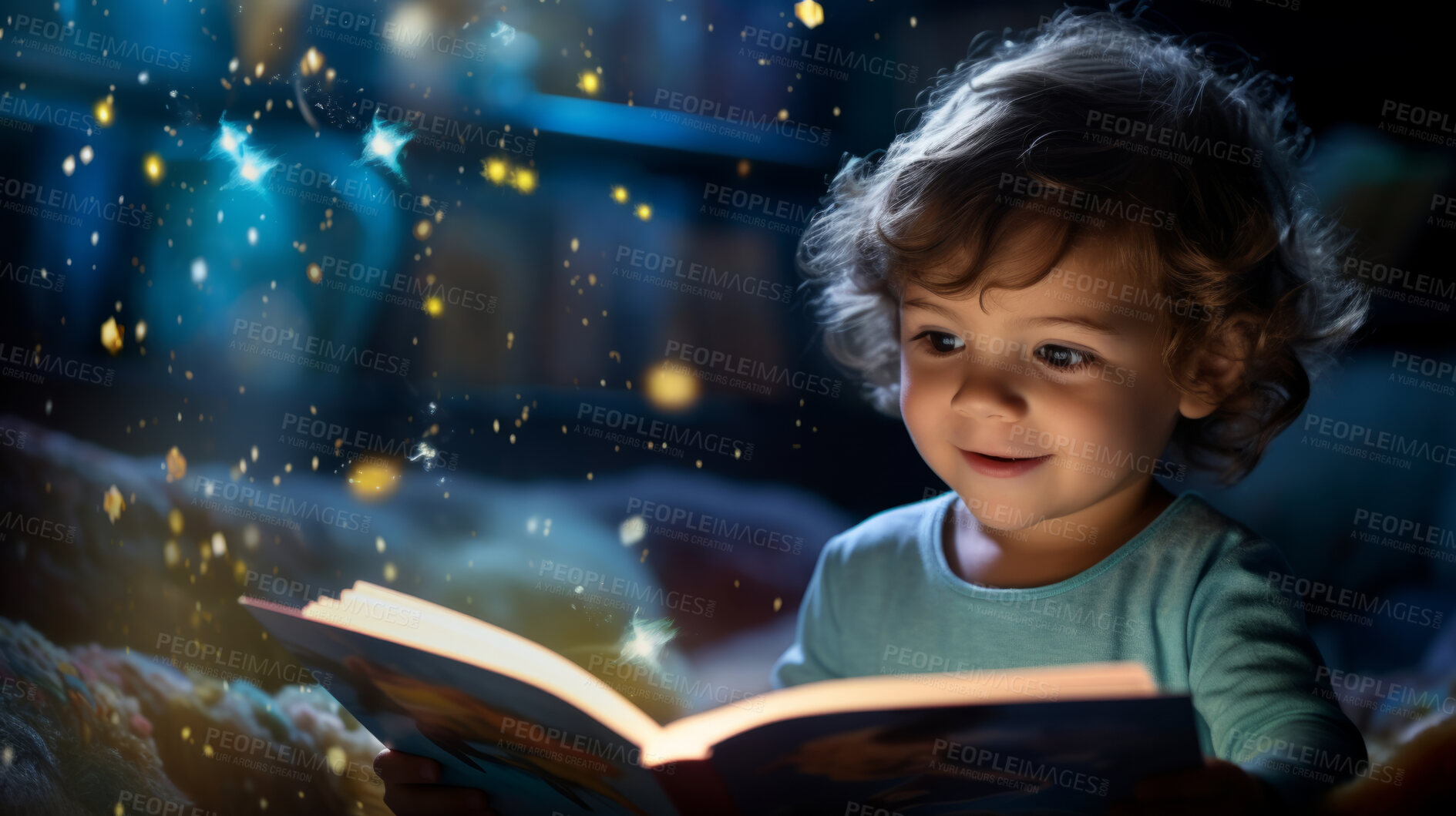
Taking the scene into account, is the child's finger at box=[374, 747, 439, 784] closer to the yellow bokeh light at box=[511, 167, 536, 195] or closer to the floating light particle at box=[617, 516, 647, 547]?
the floating light particle at box=[617, 516, 647, 547]

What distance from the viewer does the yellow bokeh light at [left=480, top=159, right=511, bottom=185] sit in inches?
→ 43.5

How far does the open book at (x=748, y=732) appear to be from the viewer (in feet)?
2.00

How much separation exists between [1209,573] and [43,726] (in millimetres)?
1382

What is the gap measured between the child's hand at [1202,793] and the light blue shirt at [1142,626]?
4 centimetres

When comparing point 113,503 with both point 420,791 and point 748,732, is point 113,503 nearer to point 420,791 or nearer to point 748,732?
point 420,791

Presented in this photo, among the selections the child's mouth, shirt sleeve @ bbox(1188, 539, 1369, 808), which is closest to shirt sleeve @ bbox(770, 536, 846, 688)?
the child's mouth

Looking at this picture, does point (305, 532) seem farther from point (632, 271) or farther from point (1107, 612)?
point (1107, 612)

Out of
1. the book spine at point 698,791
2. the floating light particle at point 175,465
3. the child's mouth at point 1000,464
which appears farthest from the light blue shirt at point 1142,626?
the floating light particle at point 175,465

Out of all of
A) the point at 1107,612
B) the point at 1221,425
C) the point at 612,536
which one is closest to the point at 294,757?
the point at 612,536

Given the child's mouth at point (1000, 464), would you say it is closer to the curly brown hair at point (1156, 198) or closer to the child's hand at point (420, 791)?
the curly brown hair at point (1156, 198)

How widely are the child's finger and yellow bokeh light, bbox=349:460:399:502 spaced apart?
14.6 inches

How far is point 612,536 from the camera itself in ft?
3.67

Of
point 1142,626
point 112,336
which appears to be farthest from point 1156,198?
point 112,336

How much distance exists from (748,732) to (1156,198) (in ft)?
1.74
